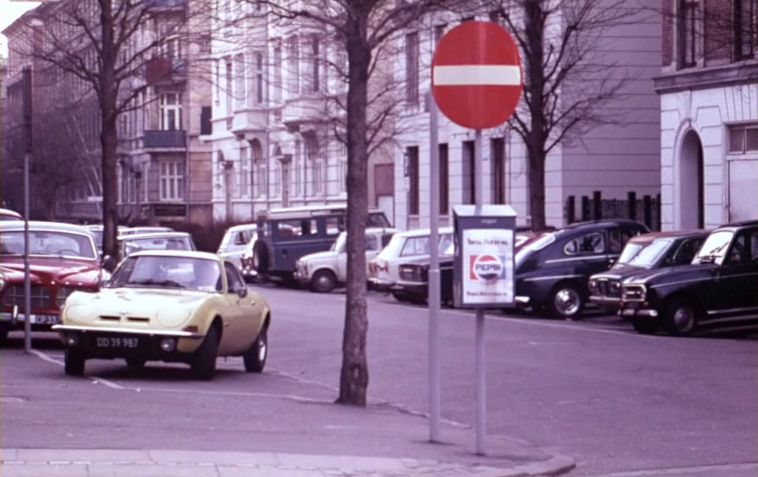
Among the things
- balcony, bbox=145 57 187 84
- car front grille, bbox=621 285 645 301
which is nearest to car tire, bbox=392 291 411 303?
balcony, bbox=145 57 187 84

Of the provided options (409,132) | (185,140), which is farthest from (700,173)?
(185,140)

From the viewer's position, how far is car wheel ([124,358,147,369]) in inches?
728

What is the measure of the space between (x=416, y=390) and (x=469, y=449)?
603 cm

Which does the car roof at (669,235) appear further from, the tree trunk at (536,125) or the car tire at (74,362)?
the car tire at (74,362)

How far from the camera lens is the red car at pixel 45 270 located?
76.5 feet

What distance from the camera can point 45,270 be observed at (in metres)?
23.8

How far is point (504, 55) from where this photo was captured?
41.7 feet

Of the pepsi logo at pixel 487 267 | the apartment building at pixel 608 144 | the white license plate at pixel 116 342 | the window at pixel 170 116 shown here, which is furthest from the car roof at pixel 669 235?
the window at pixel 170 116

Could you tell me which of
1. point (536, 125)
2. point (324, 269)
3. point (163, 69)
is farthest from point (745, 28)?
point (324, 269)

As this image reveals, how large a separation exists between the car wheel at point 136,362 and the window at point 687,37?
23.4 metres

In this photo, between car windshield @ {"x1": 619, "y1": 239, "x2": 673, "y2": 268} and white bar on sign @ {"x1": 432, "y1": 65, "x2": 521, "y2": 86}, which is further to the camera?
car windshield @ {"x1": 619, "y1": 239, "x2": 673, "y2": 268}

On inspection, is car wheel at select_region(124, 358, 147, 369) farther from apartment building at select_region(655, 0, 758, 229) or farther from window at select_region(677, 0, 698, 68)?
window at select_region(677, 0, 698, 68)

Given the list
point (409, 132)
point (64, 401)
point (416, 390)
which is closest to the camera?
point (64, 401)

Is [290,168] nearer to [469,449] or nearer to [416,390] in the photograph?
[416,390]
